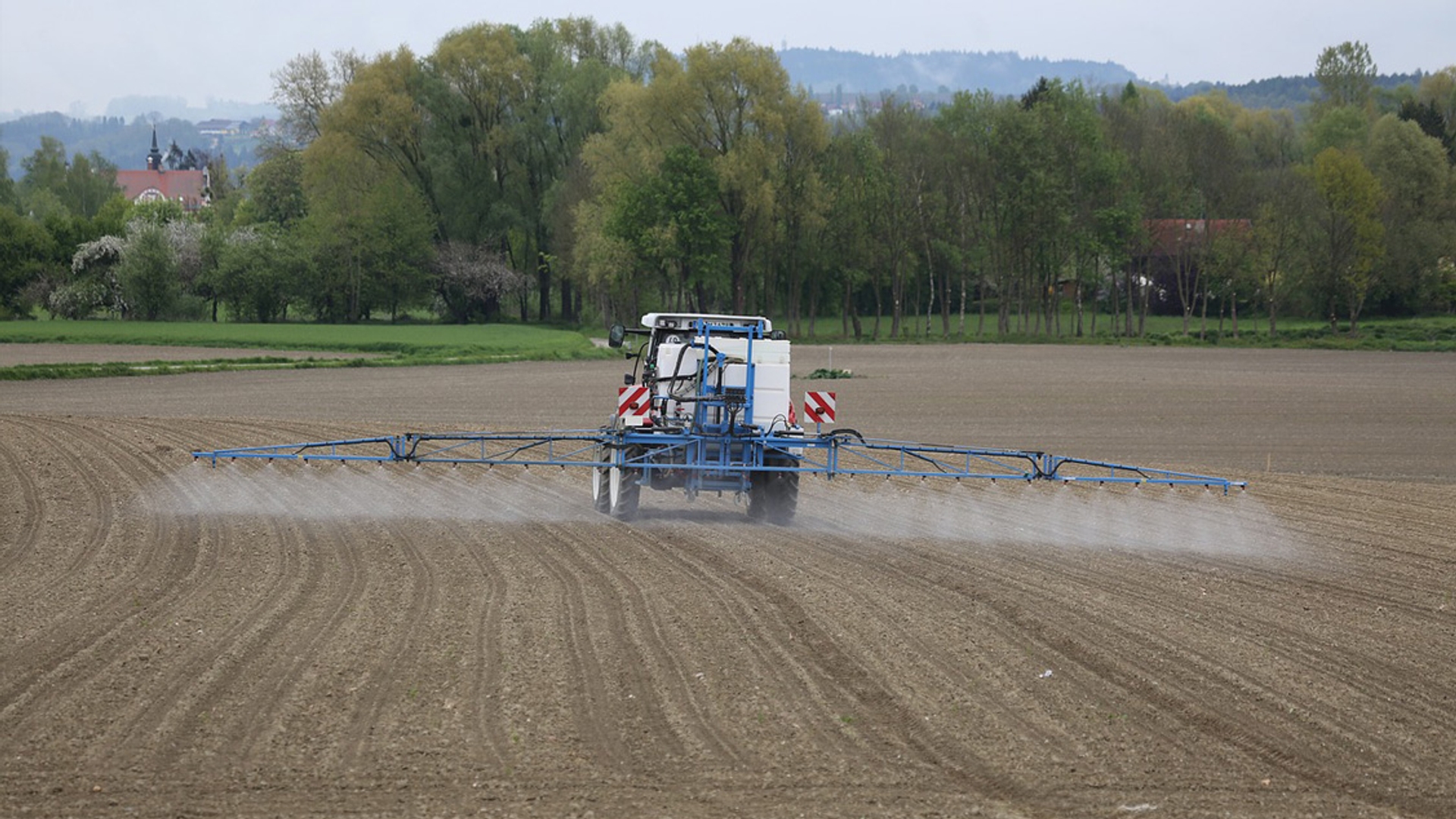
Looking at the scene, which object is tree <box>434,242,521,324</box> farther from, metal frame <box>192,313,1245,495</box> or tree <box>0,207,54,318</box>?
metal frame <box>192,313,1245,495</box>

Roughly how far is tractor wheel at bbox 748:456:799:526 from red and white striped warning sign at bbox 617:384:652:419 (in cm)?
150

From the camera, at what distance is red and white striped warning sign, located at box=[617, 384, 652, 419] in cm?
1684

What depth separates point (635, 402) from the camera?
1686cm

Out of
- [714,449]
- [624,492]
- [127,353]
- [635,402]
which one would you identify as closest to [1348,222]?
[127,353]

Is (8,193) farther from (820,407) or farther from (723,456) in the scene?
(723,456)

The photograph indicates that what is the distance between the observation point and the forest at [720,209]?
71000 millimetres

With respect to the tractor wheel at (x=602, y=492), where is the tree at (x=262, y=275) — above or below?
above

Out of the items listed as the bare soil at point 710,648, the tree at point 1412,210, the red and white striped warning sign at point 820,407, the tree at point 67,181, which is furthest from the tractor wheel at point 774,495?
the tree at point 67,181

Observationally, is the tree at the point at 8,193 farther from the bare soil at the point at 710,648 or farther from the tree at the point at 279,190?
the bare soil at the point at 710,648

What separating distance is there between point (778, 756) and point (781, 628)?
314 centimetres

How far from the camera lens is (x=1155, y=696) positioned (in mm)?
9734

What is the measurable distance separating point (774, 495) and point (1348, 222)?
61.0 metres

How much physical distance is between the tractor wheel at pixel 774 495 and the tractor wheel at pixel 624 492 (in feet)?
4.32

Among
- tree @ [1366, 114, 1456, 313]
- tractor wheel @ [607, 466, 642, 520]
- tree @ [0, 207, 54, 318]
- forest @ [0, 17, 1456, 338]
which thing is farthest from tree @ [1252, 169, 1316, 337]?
tree @ [0, 207, 54, 318]
